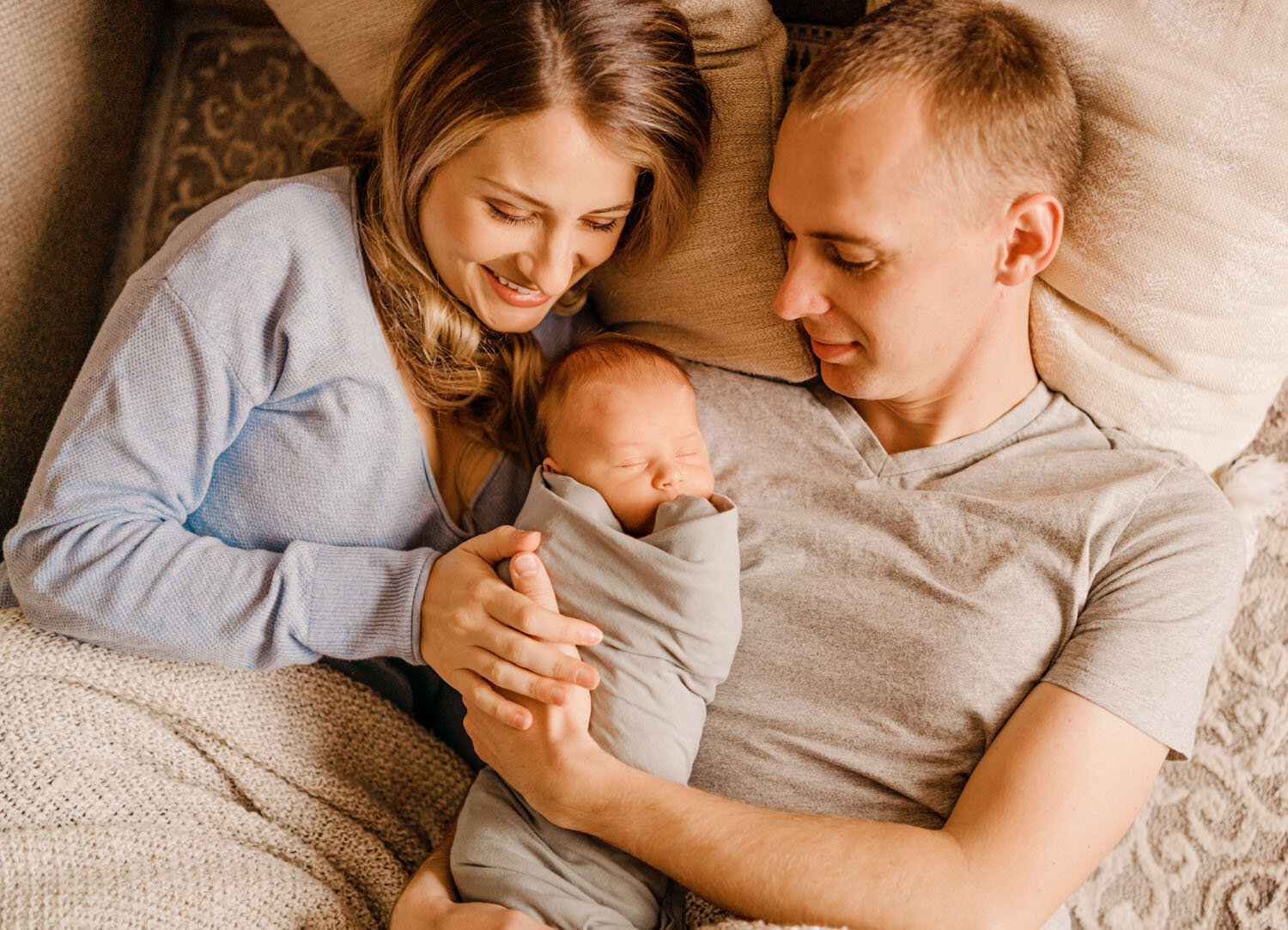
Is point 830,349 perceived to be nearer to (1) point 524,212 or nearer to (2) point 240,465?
(1) point 524,212


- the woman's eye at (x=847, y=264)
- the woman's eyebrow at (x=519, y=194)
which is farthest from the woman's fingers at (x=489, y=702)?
the woman's eye at (x=847, y=264)

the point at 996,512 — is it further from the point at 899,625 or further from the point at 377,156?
the point at 377,156

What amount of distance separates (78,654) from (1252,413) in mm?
2000

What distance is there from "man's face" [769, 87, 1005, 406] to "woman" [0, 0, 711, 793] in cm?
24

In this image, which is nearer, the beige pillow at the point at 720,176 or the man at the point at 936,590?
the man at the point at 936,590

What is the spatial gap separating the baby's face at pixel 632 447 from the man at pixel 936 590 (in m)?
0.18

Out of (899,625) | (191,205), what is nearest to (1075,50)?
(899,625)

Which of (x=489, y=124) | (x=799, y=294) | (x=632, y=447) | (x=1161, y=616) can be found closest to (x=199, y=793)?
(x=632, y=447)

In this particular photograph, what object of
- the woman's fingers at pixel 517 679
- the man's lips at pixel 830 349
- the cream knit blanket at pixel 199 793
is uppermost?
the man's lips at pixel 830 349

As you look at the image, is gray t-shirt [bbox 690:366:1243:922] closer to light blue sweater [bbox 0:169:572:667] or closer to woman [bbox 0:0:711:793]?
woman [bbox 0:0:711:793]

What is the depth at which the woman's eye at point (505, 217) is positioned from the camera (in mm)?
1319

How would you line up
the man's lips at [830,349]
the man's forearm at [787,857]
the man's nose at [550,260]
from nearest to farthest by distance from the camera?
the man's forearm at [787,857] → the man's nose at [550,260] → the man's lips at [830,349]

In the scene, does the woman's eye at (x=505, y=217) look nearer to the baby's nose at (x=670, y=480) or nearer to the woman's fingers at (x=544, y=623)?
the baby's nose at (x=670, y=480)

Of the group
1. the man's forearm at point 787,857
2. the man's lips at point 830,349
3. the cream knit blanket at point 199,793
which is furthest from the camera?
the man's lips at point 830,349
